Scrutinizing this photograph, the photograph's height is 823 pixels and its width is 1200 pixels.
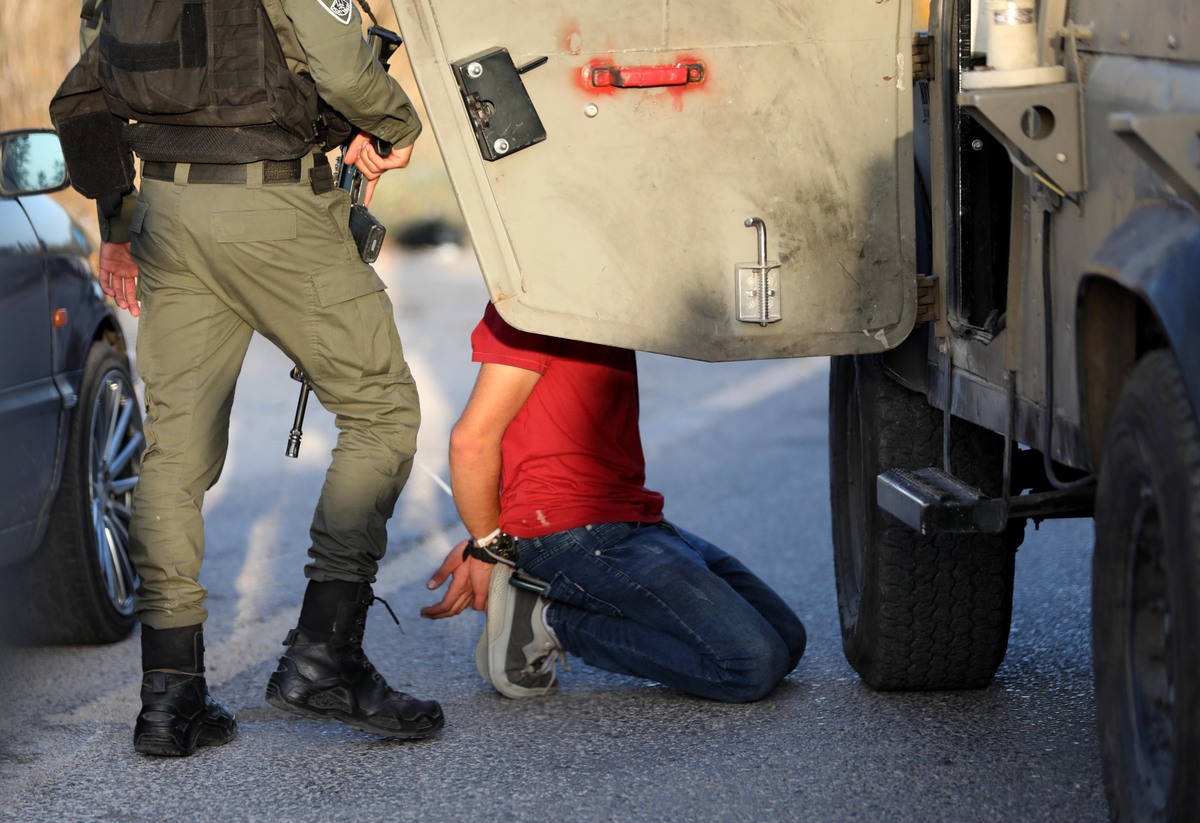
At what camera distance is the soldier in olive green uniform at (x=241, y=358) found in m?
3.32

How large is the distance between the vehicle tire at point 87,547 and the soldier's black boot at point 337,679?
0.98 metres

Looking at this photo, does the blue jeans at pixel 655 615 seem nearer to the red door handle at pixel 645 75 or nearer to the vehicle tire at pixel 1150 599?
the red door handle at pixel 645 75

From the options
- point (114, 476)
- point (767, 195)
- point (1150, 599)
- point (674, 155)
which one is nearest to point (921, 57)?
point (767, 195)

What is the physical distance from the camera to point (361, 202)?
353 cm

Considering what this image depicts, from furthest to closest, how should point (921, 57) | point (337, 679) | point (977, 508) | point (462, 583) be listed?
point (462, 583) < point (337, 679) < point (921, 57) < point (977, 508)

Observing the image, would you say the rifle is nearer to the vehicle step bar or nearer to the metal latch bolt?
the metal latch bolt

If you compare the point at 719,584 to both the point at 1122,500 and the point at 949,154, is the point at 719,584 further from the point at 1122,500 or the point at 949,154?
the point at 1122,500

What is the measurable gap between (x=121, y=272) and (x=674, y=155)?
130cm

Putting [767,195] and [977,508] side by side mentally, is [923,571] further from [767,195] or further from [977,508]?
[767,195]

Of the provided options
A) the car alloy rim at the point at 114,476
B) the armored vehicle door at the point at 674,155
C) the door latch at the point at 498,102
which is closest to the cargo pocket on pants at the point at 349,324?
the armored vehicle door at the point at 674,155

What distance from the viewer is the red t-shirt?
3.83 metres

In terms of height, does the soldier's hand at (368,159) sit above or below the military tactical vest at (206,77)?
below

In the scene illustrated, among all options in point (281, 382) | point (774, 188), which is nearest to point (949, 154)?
point (774, 188)

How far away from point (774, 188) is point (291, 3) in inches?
40.1
